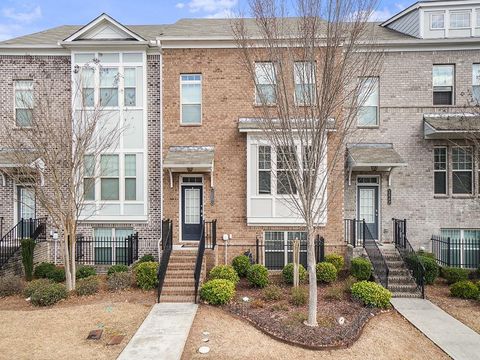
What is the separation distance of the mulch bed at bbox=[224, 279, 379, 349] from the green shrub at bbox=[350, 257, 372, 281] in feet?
3.20

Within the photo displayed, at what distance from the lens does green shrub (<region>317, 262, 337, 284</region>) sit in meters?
11.1

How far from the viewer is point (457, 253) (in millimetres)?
13648

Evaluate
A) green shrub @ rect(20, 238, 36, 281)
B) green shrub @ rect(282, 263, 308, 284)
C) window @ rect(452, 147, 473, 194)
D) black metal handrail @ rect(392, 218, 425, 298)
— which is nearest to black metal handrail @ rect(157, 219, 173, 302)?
green shrub @ rect(282, 263, 308, 284)

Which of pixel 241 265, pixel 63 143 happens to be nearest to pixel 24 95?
pixel 63 143

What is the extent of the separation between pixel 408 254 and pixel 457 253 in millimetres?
3552

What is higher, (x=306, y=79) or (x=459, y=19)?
(x=459, y=19)

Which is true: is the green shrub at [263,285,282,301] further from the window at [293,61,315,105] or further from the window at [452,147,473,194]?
the window at [452,147,473,194]

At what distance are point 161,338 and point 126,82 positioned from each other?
973cm

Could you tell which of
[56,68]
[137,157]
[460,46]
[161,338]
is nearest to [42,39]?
[56,68]

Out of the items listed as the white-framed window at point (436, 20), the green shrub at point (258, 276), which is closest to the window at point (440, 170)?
the white-framed window at point (436, 20)

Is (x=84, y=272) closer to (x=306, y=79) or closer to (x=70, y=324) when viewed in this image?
(x=70, y=324)

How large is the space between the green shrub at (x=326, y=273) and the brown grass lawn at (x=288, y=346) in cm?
270

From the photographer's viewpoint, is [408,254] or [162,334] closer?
[162,334]

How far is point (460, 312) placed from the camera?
9289mm
